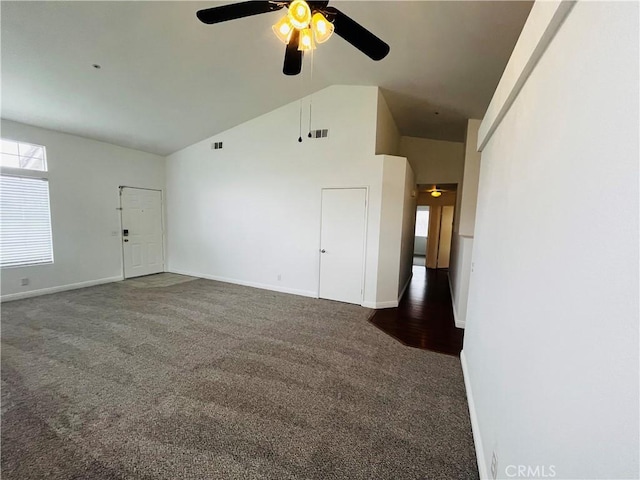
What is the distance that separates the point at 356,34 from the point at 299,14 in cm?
46

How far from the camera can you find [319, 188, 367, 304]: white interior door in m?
4.55

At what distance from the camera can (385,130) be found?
16.1 ft

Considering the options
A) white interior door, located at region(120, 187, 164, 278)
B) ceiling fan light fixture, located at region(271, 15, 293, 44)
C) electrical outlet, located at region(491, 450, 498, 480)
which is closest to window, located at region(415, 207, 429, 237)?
white interior door, located at region(120, 187, 164, 278)

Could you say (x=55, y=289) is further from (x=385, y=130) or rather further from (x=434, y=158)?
(x=434, y=158)

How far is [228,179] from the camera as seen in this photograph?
569cm

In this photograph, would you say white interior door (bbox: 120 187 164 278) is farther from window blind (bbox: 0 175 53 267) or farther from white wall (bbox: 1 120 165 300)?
window blind (bbox: 0 175 53 267)

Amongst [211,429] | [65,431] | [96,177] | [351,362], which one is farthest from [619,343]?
[96,177]

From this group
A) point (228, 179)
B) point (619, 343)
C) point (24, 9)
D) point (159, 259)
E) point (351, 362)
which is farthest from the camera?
point (159, 259)

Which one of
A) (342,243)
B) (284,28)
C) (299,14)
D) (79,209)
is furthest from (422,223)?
(79,209)

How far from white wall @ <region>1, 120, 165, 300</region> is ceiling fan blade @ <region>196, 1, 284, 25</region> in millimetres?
4916

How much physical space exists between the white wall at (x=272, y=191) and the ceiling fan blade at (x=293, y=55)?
2.22m

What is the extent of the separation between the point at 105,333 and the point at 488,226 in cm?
446

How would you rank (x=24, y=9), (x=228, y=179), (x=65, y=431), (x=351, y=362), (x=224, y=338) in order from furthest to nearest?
(x=228, y=179), (x=224, y=338), (x=351, y=362), (x=24, y=9), (x=65, y=431)

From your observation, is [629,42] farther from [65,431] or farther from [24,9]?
[24,9]
